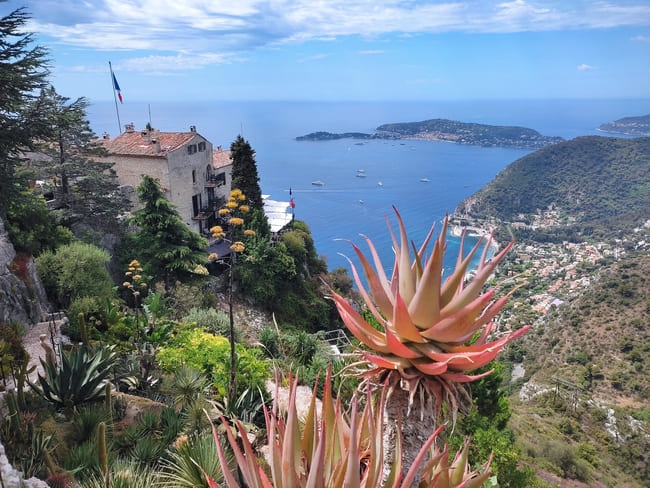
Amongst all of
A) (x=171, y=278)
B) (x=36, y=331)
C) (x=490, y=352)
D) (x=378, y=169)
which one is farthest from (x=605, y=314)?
(x=378, y=169)

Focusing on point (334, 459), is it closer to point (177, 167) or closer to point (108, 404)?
point (108, 404)

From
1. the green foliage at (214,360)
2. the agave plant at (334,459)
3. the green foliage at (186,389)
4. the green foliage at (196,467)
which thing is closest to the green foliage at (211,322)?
the green foliage at (214,360)

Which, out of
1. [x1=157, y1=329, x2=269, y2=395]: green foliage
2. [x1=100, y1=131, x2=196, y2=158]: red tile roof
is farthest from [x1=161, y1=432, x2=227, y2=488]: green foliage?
[x1=100, y1=131, x2=196, y2=158]: red tile roof

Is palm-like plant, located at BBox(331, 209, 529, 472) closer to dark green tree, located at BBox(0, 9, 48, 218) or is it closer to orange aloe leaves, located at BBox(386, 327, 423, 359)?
orange aloe leaves, located at BBox(386, 327, 423, 359)

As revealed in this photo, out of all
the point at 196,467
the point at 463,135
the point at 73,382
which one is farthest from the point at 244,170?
the point at 463,135

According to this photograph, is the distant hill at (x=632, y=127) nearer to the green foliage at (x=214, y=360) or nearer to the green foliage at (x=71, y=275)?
the green foliage at (x=71, y=275)

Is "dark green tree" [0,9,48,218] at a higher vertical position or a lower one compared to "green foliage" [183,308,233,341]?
higher
